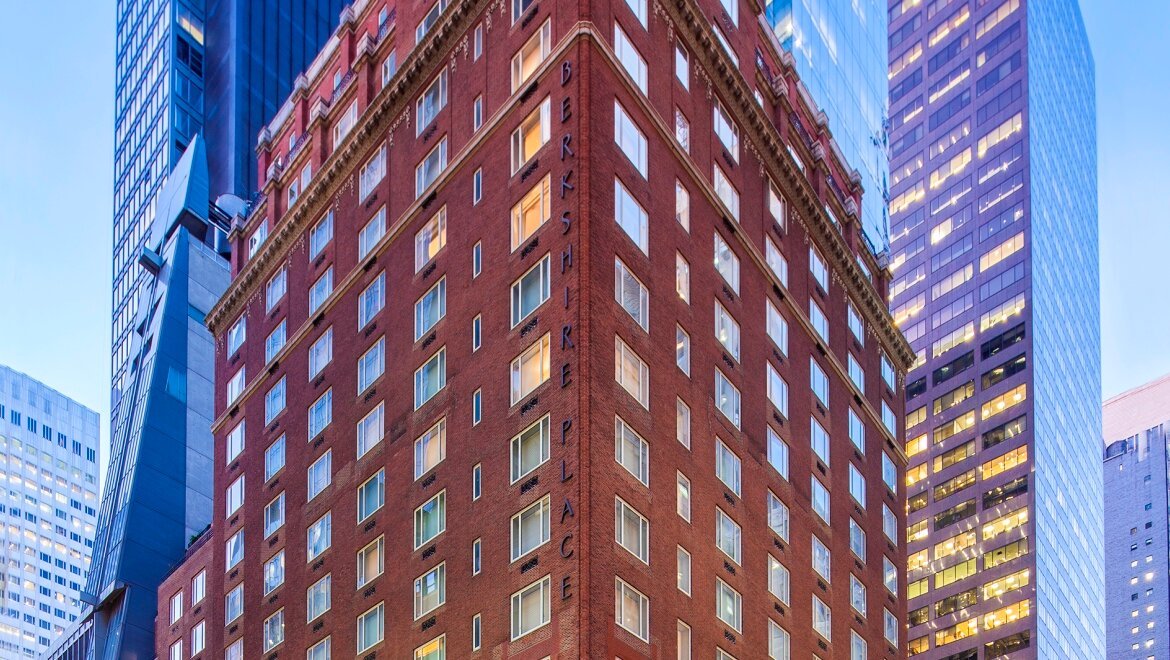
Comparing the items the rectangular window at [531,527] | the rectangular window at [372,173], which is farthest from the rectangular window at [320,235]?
the rectangular window at [531,527]

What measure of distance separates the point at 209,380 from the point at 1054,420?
108626 millimetres

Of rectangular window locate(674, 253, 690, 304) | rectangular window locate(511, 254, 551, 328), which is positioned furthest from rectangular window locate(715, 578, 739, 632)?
rectangular window locate(511, 254, 551, 328)

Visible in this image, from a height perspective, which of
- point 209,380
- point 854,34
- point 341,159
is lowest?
point 341,159

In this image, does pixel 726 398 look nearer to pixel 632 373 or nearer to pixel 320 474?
pixel 632 373

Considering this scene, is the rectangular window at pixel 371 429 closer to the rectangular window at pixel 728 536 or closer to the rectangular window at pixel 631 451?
the rectangular window at pixel 631 451

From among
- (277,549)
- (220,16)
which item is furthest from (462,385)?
(220,16)

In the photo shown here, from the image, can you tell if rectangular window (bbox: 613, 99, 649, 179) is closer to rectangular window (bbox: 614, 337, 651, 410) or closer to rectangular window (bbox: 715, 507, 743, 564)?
rectangular window (bbox: 614, 337, 651, 410)

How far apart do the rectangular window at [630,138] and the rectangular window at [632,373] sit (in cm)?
880

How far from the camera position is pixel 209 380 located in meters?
131

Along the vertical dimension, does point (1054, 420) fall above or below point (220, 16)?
below

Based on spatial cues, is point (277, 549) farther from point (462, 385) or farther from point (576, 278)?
point (576, 278)

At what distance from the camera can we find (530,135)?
213 feet

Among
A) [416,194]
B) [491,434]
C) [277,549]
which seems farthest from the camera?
[277,549]

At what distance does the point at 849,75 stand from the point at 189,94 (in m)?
84.5
